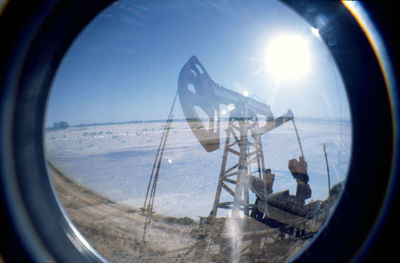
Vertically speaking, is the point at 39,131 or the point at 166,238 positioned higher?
the point at 39,131

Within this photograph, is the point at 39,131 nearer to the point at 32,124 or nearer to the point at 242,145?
the point at 32,124

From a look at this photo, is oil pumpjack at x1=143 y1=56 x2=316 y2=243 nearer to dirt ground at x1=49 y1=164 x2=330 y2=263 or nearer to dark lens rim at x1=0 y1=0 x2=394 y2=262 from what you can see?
dirt ground at x1=49 y1=164 x2=330 y2=263

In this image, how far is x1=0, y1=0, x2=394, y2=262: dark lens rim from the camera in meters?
0.75

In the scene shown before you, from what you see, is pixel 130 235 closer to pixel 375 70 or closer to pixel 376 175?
pixel 376 175

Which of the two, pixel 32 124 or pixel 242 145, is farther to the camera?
pixel 242 145

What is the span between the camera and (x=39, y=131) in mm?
1000

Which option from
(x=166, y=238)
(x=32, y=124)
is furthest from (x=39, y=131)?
(x=166, y=238)

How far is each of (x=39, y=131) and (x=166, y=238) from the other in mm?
3115

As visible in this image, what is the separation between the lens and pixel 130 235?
2963 millimetres

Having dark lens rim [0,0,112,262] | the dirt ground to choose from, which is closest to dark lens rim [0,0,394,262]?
dark lens rim [0,0,112,262]

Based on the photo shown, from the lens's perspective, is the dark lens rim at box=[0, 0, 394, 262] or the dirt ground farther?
the dirt ground

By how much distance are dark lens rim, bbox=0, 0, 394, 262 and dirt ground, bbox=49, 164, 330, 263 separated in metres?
1.12

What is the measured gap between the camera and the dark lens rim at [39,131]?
752mm

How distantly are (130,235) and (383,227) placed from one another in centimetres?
353
